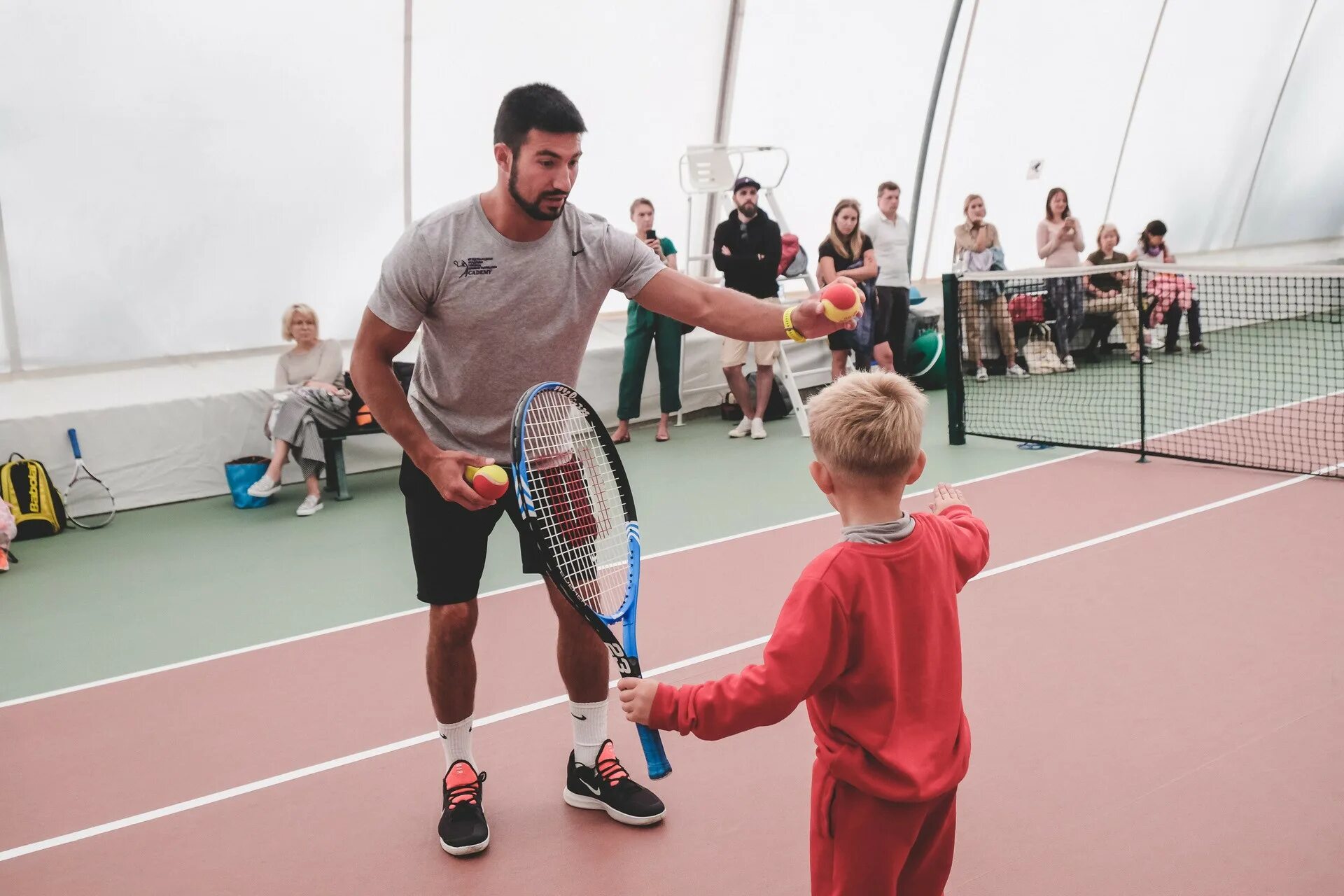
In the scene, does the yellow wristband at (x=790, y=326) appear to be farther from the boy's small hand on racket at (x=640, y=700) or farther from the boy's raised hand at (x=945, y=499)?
the boy's small hand on racket at (x=640, y=700)

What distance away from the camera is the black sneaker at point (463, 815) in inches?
112

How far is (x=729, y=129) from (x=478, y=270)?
7995 millimetres

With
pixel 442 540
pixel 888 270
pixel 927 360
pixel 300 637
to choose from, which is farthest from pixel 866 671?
pixel 927 360

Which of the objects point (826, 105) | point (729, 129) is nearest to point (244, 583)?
point (729, 129)

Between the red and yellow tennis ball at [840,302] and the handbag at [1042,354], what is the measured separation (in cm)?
844

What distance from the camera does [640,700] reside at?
6.06 ft

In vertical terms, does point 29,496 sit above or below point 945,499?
below

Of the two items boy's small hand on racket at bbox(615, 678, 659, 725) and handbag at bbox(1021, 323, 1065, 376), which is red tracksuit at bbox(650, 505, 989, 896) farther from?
handbag at bbox(1021, 323, 1065, 376)

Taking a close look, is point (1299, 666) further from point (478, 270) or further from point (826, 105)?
point (826, 105)

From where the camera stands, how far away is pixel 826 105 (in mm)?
10812

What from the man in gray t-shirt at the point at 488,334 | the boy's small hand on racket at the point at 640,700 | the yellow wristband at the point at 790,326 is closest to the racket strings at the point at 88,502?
the man in gray t-shirt at the point at 488,334

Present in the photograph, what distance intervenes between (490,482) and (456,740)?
1048 mm

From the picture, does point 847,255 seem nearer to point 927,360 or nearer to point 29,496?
point 927,360

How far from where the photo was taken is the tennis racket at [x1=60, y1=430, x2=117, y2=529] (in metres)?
6.89
